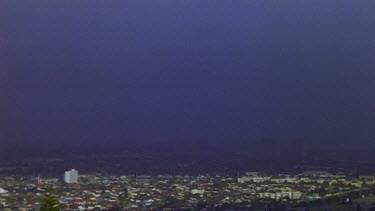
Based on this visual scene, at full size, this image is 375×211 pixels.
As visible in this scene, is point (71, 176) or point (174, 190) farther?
point (174, 190)

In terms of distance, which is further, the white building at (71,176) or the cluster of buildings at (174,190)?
the white building at (71,176)

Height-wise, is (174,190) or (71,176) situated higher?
(71,176)

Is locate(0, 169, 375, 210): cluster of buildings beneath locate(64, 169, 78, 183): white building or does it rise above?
beneath

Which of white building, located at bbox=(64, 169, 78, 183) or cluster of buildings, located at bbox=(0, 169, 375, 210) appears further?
white building, located at bbox=(64, 169, 78, 183)

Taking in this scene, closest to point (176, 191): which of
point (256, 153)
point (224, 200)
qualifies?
point (224, 200)

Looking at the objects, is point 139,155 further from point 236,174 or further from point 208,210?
point 208,210

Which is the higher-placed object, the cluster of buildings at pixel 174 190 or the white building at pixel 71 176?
the white building at pixel 71 176
